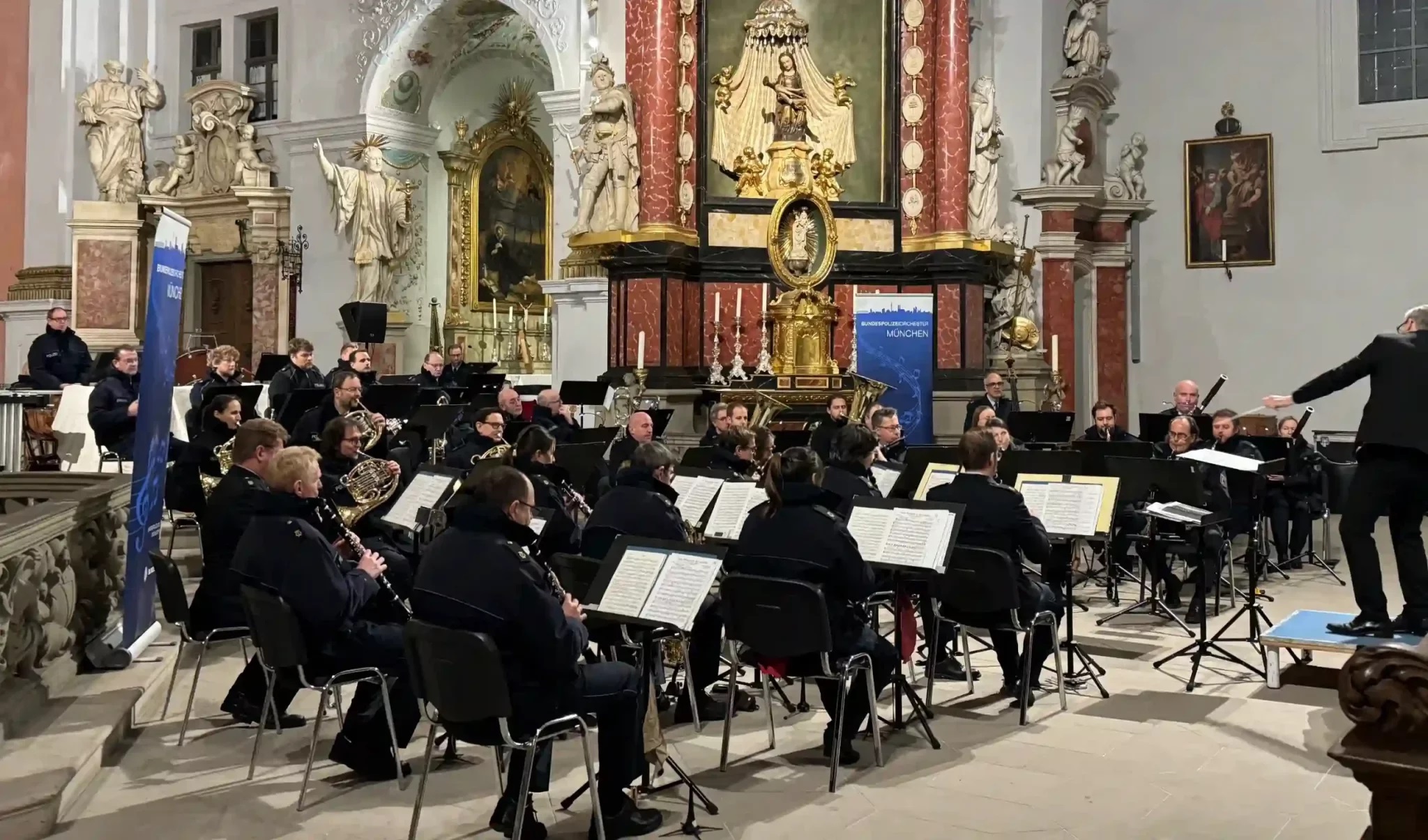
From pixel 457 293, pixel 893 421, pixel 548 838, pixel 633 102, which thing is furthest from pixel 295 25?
pixel 548 838

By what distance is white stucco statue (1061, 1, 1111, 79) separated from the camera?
1848cm

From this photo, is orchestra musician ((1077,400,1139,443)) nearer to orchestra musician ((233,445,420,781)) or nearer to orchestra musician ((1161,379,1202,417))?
orchestra musician ((1161,379,1202,417))

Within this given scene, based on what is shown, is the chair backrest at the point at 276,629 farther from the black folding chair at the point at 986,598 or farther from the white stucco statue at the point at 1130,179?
the white stucco statue at the point at 1130,179

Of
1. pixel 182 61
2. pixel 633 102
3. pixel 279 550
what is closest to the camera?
pixel 279 550

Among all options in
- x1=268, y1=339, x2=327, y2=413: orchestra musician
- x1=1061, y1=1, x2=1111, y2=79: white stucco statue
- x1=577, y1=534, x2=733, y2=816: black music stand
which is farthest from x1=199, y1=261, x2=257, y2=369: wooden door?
x1=577, y1=534, x2=733, y2=816: black music stand

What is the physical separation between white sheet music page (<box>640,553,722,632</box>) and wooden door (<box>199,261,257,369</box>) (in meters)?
17.4

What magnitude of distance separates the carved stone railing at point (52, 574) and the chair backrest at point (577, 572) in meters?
2.38

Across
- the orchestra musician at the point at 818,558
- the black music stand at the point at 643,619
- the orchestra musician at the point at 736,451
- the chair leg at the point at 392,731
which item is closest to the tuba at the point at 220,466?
the chair leg at the point at 392,731

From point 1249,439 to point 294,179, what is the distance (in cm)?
1491

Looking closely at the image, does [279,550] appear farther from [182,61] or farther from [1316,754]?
[182,61]

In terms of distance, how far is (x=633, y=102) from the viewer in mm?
15938

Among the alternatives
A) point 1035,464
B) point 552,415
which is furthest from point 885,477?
point 552,415

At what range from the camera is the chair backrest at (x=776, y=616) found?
17.8 ft

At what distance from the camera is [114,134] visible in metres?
20.1
